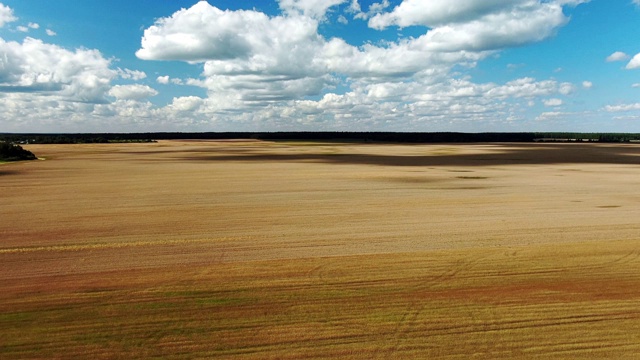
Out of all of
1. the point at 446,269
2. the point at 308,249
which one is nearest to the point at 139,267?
the point at 308,249

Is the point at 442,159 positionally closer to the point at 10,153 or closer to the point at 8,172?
the point at 8,172

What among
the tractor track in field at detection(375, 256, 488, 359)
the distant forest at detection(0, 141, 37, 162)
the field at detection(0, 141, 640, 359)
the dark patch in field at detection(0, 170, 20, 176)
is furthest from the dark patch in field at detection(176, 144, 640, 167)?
the tractor track in field at detection(375, 256, 488, 359)

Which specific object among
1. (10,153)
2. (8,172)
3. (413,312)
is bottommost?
(413,312)

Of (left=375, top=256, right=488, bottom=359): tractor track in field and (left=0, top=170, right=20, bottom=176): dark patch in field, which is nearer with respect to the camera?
(left=375, top=256, right=488, bottom=359): tractor track in field

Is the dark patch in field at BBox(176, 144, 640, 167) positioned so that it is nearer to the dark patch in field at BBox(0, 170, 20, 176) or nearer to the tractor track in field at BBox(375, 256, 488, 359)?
the dark patch in field at BBox(0, 170, 20, 176)

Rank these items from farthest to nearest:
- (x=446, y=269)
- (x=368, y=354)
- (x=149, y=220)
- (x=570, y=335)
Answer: (x=149, y=220), (x=446, y=269), (x=570, y=335), (x=368, y=354)

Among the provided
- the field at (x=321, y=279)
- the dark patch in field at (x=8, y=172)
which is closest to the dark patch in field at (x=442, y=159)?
the dark patch in field at (x=8, y=172)

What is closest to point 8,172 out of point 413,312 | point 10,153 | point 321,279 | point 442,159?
point 10,153

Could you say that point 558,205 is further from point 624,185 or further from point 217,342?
point 217,342

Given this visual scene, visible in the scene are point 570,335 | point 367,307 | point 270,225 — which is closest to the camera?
point 570,335
